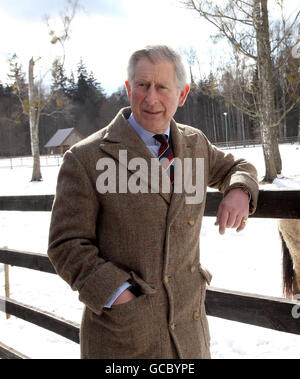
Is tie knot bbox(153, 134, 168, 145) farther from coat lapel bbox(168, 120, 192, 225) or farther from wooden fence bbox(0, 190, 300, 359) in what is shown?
wooden fence bbox(0, 190, 300, 359)

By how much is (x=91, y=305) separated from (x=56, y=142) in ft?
146

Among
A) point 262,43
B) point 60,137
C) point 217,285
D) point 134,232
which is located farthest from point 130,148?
point 60,137

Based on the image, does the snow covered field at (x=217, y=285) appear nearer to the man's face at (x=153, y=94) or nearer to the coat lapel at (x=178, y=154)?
the coat lapel at (x=178, y=154)

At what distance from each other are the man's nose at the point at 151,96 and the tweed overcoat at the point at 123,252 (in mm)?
124

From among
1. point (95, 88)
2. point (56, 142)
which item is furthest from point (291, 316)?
point (95, 88)

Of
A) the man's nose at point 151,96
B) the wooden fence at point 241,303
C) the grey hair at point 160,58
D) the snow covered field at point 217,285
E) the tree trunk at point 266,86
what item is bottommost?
the snow covered field at point 217,285

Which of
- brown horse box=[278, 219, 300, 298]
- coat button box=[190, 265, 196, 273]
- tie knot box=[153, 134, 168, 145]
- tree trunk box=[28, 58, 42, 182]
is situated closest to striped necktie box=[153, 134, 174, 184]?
tie knot box=[153, 134, 168, 145]

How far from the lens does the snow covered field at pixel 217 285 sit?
303cm

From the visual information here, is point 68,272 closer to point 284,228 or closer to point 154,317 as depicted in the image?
point 154,317

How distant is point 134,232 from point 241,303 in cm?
89

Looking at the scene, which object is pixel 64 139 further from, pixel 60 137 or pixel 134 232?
pixel 134 232

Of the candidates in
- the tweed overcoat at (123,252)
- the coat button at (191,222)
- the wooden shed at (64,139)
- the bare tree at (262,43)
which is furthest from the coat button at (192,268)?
the wooden shed at (64,139)

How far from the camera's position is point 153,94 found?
1.35 metres

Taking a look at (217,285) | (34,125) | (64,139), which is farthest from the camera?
(64,139)
